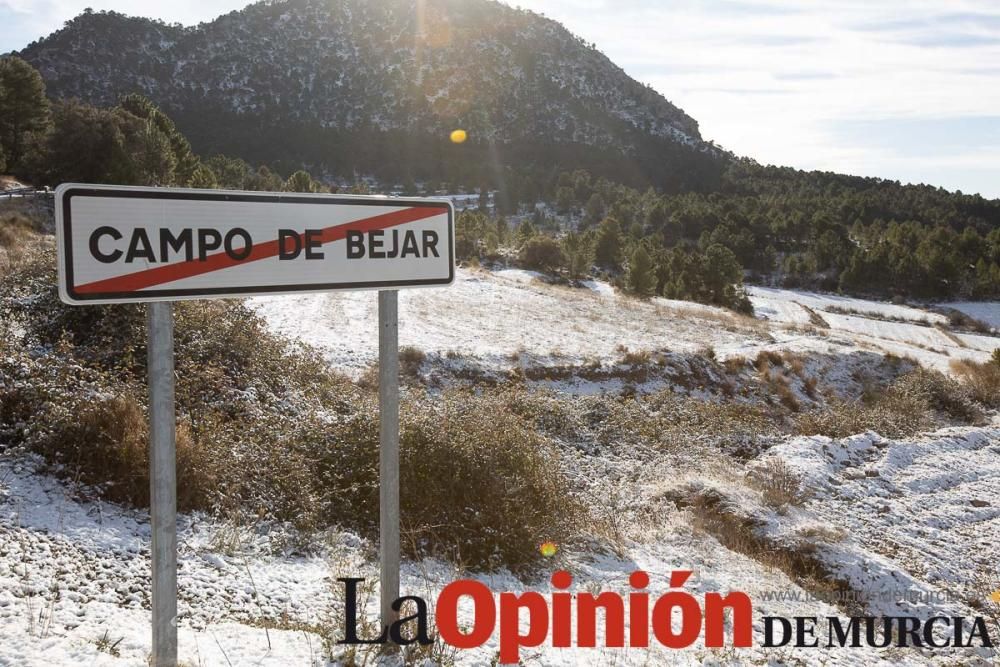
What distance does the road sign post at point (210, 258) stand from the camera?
2125mm

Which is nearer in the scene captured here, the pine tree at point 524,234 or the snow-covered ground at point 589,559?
the snow-covered ground at point 589,559

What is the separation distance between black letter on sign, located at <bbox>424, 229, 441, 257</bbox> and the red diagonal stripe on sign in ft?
0.28

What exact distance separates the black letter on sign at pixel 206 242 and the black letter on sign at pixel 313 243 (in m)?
0.38

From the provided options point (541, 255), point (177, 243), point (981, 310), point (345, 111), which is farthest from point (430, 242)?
point (345, 111)

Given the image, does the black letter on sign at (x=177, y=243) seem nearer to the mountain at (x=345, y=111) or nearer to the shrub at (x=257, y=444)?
the shrub at (x=257, y=444)

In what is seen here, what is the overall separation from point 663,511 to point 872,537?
2725 millimetres

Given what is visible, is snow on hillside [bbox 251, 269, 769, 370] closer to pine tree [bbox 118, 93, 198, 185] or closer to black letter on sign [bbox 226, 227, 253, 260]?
black letter on sign [bbox 226, 227, 253, 260]

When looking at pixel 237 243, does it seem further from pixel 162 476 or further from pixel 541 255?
pixel 541 255

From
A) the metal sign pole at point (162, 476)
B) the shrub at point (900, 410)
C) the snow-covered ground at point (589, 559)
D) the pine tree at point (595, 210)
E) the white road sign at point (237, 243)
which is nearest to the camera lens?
the white road sign at point (237, 243)

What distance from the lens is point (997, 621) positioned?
594cm

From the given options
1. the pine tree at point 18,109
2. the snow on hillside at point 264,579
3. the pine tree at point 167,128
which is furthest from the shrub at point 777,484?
the pine tree at point 18,109

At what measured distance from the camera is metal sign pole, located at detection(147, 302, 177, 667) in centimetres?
226

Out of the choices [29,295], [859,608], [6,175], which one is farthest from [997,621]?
[6,175]

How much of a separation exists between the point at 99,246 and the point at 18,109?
4986 centimetres
